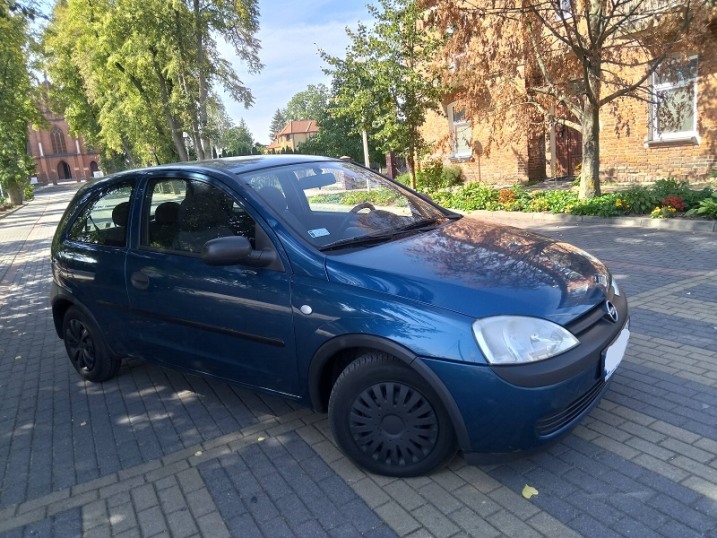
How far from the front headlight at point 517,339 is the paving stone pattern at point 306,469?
602 millimetres

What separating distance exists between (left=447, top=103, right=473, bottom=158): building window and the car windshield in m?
15.3

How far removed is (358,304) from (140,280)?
6.06 ft

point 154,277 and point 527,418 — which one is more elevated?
point 154,277

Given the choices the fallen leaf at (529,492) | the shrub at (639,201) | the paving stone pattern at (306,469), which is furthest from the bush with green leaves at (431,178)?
the fallen leaf at (529,492)

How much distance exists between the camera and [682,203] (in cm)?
926

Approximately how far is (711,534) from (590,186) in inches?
390

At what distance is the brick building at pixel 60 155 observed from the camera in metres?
87.4

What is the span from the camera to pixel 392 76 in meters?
13.3

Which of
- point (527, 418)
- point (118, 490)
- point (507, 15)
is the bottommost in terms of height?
point (118, 490)

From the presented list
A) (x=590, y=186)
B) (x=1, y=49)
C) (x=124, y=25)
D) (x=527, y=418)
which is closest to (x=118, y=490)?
(x=527, y=418)

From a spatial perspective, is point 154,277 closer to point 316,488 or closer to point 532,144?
point 316,488

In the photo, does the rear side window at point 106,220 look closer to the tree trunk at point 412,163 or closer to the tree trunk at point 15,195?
the tree trunk at point 412,163

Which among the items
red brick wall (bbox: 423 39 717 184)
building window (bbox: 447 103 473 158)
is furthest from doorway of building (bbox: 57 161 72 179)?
red brick wall (bbox: 423 39 717 184)

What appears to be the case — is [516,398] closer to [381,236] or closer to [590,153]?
[381,236]
